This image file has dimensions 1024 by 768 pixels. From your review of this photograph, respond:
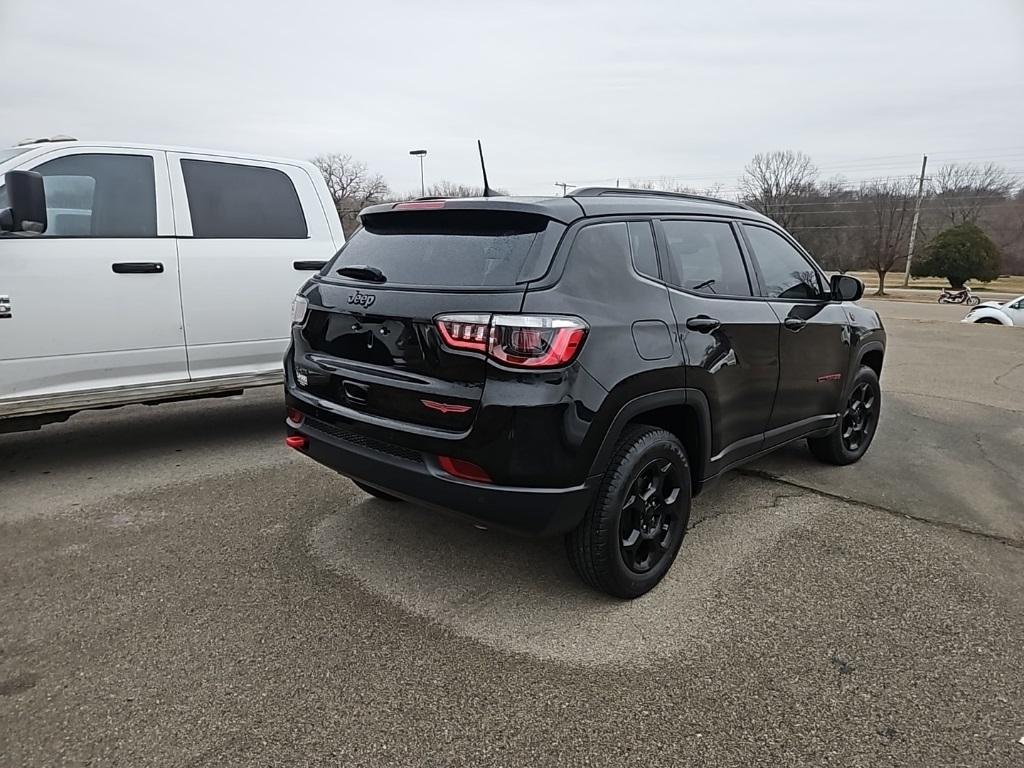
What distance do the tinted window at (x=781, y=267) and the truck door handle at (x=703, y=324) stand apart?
2.50 feet

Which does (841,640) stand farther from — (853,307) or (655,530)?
(853,307)

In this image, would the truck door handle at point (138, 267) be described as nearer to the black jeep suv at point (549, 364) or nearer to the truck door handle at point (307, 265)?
the truck door handle at point (307, 265)

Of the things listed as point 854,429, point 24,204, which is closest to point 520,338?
point 24,204

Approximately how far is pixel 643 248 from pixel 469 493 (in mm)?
1400

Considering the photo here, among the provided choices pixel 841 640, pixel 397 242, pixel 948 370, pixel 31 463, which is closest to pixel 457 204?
pixel 397 242

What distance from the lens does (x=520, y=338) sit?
2551 millimetres

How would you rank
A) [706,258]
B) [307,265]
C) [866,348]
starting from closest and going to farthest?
[706,258]
[866,348]
[307,265]

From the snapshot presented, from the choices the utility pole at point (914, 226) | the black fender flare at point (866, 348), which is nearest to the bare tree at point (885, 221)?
the utility pole at point (914, 226)

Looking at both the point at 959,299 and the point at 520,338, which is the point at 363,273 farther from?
the point at 959,299

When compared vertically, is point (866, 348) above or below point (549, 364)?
below

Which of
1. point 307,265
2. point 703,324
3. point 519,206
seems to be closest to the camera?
point 519,206

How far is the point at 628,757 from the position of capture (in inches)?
85.3

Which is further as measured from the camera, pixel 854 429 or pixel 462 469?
pixel 854 429

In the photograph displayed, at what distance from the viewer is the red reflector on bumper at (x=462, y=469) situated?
264 cm
